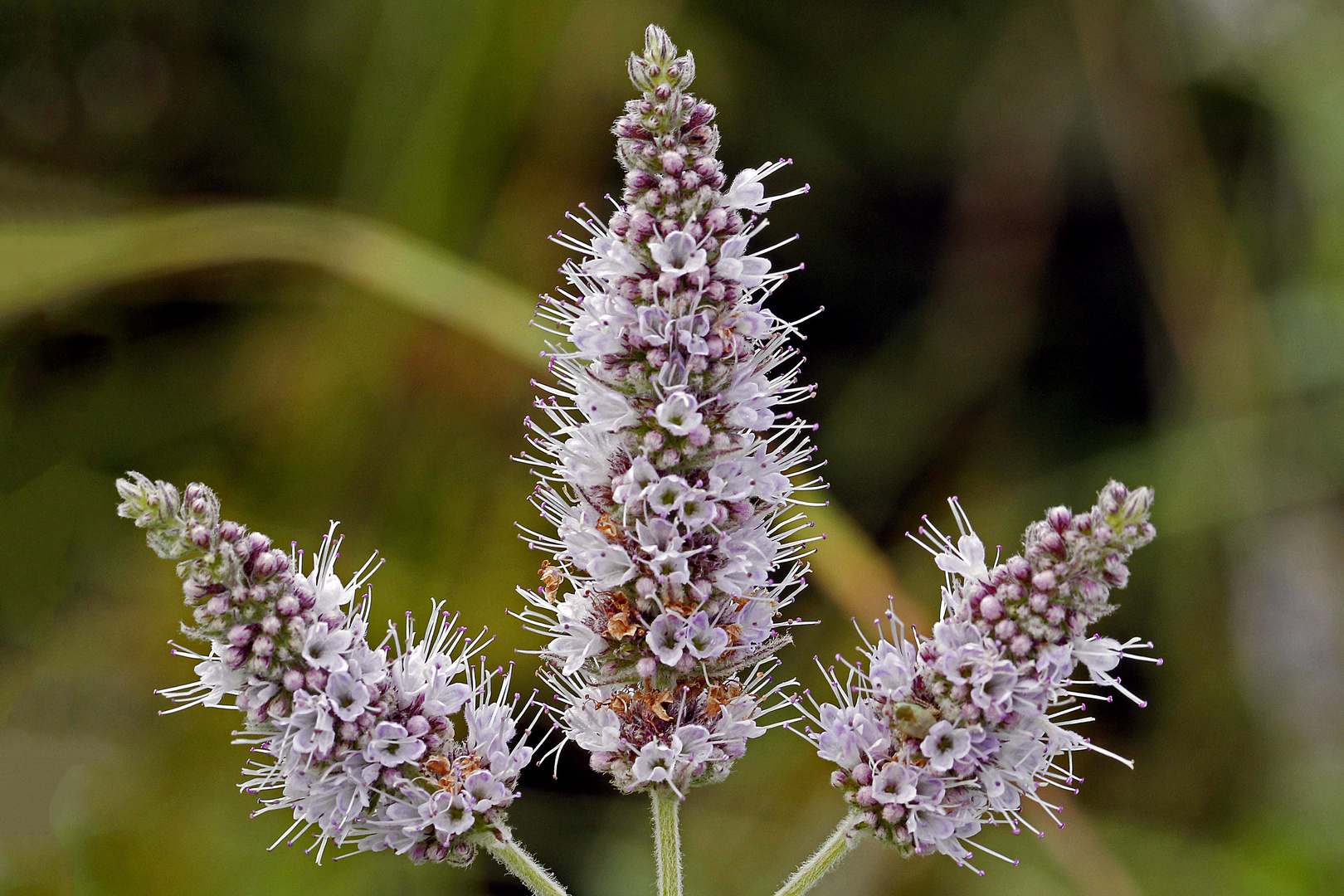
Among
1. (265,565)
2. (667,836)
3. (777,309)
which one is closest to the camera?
(265,565)

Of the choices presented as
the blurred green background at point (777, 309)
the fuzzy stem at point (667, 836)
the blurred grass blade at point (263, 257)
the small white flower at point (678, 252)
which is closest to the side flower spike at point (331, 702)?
the fuzzy stem at point (667, 836)

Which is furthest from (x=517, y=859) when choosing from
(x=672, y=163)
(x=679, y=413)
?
(x=672, y=163)

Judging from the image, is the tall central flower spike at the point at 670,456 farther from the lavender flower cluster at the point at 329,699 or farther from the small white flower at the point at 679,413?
the lavender flower cluster at the point at 329,699

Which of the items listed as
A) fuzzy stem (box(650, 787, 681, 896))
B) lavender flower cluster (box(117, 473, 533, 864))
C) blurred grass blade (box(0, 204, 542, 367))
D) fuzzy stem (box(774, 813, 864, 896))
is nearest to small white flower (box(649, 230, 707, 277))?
lavender flower cluster (box(117, 473, 533, 864))

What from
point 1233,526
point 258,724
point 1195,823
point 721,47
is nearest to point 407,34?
point 721,47

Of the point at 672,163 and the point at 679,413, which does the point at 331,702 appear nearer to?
the point at 679,413

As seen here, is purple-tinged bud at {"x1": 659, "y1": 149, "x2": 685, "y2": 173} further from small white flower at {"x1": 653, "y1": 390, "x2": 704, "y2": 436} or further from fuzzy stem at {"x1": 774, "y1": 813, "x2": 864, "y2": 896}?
fuzzy stem at {"x1": 774, "y1": 813, "x2": 864, "y2": 896}

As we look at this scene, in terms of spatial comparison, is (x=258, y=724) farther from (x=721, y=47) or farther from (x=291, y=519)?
(x=721, y=47)
